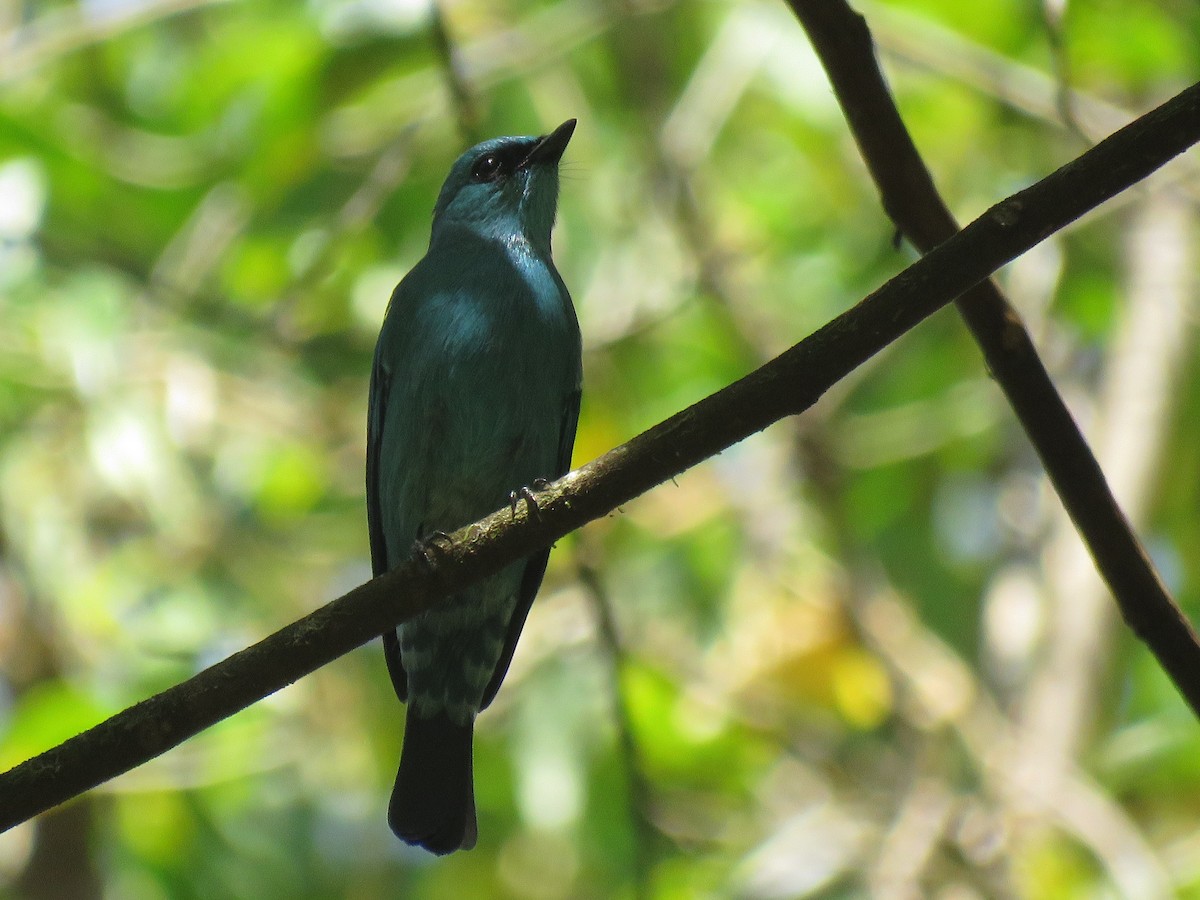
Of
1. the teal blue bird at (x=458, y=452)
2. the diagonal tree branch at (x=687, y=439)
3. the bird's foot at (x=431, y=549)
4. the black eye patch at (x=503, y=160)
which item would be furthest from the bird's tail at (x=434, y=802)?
the black eye patch at (x=503, y=160)

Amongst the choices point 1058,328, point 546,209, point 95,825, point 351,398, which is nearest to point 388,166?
point 546,209

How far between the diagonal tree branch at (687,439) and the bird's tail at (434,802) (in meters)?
1.73

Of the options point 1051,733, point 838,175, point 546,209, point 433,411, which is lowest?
point 1051,733

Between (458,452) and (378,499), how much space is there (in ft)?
1.88

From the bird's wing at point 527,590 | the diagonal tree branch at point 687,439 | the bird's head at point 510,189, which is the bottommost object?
the diagonal tree branch at point 687,439

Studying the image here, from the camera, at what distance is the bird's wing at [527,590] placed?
468cm

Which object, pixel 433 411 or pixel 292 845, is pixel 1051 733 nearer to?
pixel 433 411

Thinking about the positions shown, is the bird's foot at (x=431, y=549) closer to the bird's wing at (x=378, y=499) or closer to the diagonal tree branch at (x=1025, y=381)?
the diagonal tree branch at (x=1025, y=381)

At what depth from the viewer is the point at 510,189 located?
5.42 m

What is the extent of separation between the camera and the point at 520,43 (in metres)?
6.15

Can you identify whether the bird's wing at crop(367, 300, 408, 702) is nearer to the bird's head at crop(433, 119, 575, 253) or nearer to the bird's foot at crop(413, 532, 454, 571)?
Answer: the bird's head at crop(433, 119, 575, 253)

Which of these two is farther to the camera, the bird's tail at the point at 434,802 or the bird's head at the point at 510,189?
the bird's head at the point at 510,189

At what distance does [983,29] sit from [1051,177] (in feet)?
11.8

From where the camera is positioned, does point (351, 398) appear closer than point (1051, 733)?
No
